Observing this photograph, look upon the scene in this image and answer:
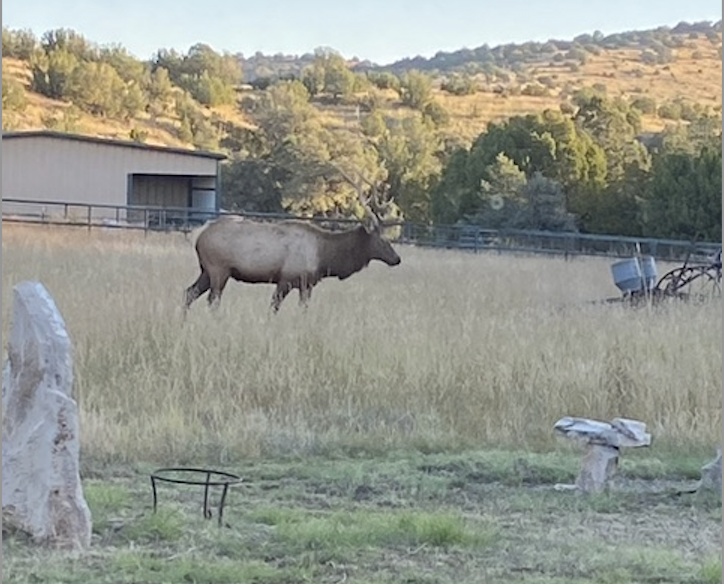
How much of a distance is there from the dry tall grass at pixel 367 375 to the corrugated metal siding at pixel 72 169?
863 inches

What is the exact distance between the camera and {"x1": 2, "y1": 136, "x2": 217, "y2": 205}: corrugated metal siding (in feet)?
103

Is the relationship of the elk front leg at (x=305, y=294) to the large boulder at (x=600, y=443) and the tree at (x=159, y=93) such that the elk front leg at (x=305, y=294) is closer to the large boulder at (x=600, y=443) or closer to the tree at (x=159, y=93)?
the large boulder at (x=600, y=443)

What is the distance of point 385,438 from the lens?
19.3 feet

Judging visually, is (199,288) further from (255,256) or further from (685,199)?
(685,199)

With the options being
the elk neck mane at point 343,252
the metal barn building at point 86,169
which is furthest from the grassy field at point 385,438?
the metal barn building at point 86,169

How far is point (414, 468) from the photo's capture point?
5.37 meters

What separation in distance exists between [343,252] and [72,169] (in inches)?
845

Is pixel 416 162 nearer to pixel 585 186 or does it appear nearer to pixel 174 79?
pixel 585 186

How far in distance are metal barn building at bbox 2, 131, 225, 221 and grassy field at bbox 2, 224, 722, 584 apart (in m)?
20.8

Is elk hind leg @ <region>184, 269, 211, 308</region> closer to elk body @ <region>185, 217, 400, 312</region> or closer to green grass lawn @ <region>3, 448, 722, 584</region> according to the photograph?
elk body @ <region>185, 217, 400, 312</region>

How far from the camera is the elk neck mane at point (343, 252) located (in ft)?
38.4

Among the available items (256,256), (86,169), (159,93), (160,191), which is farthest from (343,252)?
(159,93)

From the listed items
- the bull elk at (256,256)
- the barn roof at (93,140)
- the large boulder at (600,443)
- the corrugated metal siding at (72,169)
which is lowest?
the large boulder at (600,443)

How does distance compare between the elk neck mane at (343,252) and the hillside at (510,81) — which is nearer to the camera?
the elk neck mane at (343,252)
